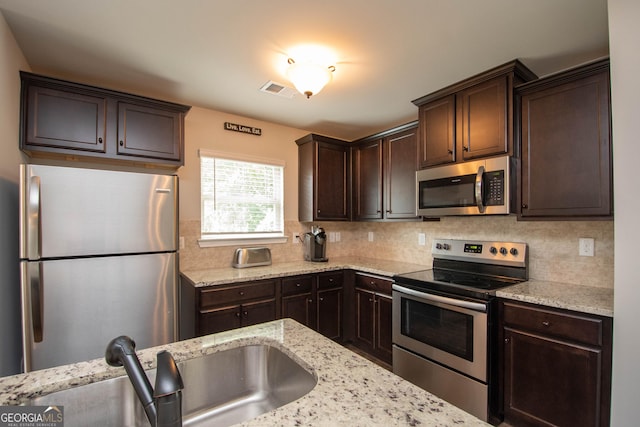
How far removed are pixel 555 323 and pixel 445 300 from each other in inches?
24.9

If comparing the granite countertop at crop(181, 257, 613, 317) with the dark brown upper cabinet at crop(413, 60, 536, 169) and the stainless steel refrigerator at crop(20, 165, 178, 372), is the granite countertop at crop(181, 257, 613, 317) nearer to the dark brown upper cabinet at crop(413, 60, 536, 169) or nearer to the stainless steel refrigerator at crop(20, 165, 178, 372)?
the stainless steel refrigerator at crop(20, 165, 178, 372)

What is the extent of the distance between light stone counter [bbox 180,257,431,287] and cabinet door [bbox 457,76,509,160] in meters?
1.23

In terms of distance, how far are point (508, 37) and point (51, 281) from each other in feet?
10.1

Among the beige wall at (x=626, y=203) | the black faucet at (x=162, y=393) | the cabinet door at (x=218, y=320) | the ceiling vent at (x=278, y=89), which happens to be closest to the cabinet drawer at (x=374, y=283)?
the cabinet door at (x=218, y=320)

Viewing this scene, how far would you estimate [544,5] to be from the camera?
1572 mm

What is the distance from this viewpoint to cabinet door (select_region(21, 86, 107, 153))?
201cm

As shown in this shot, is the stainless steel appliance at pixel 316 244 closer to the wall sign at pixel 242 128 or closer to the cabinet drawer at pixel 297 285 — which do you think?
the cabinet drawer at pixel 297 285

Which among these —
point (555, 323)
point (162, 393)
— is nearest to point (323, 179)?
point (555, 323)

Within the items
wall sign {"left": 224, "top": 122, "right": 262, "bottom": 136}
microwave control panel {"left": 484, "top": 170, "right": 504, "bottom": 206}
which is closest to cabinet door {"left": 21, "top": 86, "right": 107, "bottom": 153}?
wall sign {"left": 224, "top": 122, "right": 262, "bottom": 136}

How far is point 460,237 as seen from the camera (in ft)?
9.52

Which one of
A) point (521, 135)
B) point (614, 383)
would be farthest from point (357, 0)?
point (614, 383)

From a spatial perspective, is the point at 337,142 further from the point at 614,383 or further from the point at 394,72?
the point at 614,383

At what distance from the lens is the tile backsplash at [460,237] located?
6.98ft

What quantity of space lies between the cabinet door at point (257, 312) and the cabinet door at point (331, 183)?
1.12 m
